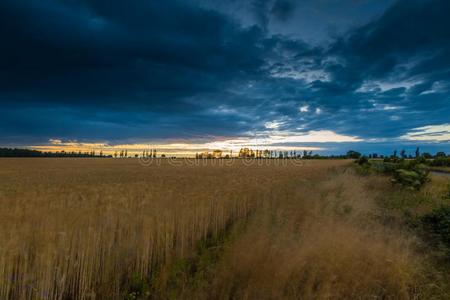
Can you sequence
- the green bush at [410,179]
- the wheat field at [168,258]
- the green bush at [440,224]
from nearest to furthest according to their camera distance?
the wheat field at [168,258] → the green bush at [440,224] → the green bush at [410,179]

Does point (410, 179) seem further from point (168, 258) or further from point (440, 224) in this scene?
point (168, 258)

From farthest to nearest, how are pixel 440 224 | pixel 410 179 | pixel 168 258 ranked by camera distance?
pixel 410 179 → pixel 440 224 → pixel 168 258

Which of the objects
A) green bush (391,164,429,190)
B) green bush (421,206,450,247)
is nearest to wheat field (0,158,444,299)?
green bush (421,206,450,247)

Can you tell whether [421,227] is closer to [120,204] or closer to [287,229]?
[287,229]

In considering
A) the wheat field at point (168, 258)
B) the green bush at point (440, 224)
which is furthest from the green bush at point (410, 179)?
the wheat field at point (168, 258)

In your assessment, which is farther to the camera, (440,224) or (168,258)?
(440,224)

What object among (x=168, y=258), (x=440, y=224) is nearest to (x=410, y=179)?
(x=440, y=224)

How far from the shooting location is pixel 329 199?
35.0 ft

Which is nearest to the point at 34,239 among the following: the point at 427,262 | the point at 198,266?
the point at 198,266

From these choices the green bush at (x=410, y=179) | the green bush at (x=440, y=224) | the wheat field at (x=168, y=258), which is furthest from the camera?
the green bush at (x=410, y=179)

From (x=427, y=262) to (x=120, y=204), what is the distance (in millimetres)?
7696

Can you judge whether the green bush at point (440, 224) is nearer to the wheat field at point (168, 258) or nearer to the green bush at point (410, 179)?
the wheat field at point (168, 258)

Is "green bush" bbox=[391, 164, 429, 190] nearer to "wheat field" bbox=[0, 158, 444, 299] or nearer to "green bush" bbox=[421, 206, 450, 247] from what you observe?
"green bush" bbox=[421, 206, 450, 247]

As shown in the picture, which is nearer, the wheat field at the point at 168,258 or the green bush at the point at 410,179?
the wheat field at the point at 168,258
